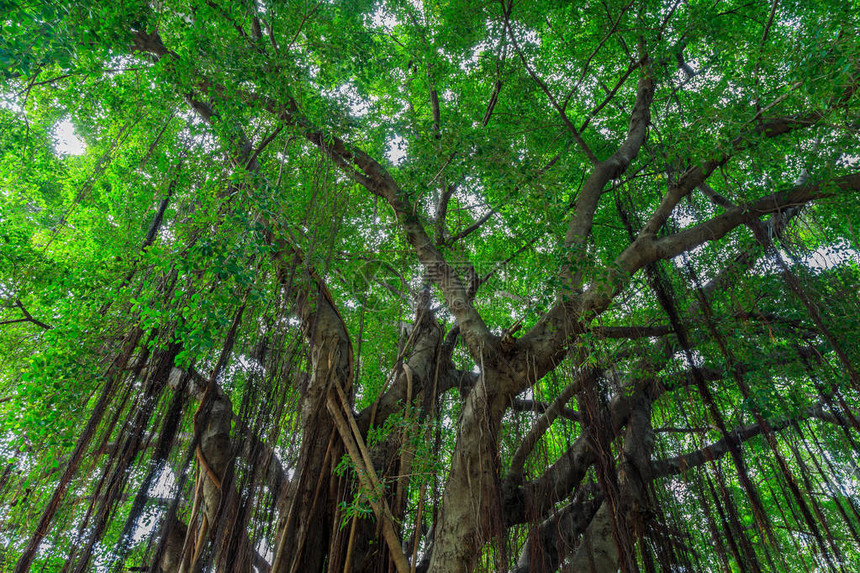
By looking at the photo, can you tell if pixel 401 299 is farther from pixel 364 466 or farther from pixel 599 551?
pixel 599 551

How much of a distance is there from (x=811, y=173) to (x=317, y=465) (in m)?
3.92

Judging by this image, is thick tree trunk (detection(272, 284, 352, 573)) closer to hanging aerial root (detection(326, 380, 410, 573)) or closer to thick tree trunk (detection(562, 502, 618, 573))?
hanging aerial root (detection(326, 380, 410, 573))

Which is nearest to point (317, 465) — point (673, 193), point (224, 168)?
point (224, 168)

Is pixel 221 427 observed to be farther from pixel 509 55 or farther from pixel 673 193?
pixel 509 55

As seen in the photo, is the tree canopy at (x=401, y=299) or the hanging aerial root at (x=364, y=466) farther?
the hanging aerial root at (x=364, y=466)

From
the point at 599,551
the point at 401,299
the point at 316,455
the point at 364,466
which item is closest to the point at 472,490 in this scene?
the point at 364,466

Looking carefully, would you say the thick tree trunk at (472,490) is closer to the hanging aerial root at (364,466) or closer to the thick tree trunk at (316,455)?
the hanging aerial root at (364,466)

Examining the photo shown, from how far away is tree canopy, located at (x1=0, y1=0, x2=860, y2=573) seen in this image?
2.24 m

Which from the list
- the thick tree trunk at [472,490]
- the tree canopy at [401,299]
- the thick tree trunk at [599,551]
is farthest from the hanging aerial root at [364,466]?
the thick tree trunk at [599,551]

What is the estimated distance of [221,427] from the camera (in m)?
3.00

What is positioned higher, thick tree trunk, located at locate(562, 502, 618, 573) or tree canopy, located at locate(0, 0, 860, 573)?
tree canopy, located at locate(0, 0, 860, 573)

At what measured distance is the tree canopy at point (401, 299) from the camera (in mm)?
2238

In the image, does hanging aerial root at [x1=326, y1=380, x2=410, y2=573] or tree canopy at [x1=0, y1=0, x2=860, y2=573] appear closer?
tree canopy at [x1=0, y1=0, x2=860, y2=573]

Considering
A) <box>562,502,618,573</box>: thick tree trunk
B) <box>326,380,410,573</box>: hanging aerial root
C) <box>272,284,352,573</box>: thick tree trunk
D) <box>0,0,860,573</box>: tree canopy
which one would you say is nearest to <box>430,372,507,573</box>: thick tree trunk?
<box>0,0,860,573</box>: tree canopy
